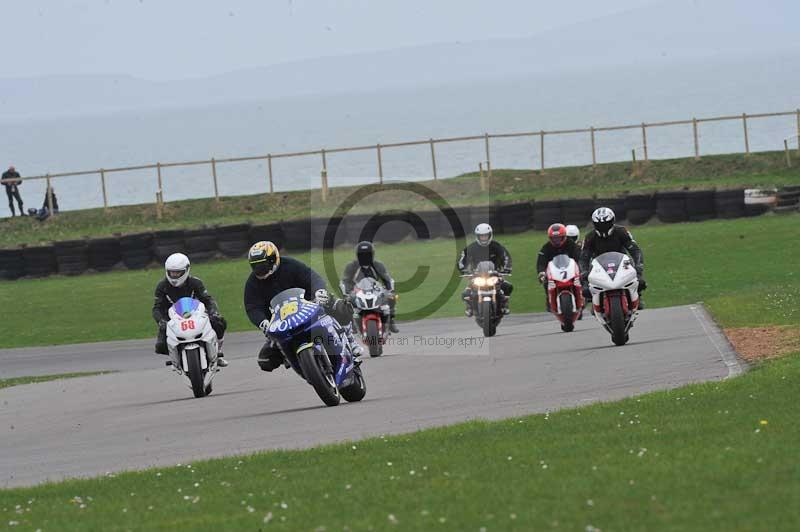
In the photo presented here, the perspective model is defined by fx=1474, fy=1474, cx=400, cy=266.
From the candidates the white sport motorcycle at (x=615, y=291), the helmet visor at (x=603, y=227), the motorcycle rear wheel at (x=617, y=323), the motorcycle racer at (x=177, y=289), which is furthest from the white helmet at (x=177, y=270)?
the helmet visor at (x=603, y=227)

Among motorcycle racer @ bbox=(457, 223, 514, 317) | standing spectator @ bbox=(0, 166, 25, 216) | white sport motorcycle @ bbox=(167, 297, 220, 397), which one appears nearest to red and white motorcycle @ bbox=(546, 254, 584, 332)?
motorcycle racer @ bbox=(457, 223, 514, 317)

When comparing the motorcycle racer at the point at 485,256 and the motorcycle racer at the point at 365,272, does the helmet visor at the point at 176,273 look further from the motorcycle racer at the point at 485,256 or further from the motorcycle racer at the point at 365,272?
the motorcycle racer at the point at 485,256

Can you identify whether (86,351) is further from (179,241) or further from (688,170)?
(688,170)

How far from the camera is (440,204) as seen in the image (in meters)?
46.6

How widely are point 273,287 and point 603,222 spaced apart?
18.9 feet

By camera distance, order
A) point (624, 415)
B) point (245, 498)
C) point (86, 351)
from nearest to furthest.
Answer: point (245, 498) → point (624, 415) → point (86, 351)

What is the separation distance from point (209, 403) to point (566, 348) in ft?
17.2

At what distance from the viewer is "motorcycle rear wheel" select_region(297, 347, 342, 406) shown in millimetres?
13719

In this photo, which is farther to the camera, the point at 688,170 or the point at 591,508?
the point at 688,170

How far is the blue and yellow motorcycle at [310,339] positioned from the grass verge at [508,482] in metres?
2.39

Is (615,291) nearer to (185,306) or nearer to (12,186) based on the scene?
(185,306)

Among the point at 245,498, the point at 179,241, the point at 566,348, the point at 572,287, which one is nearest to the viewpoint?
the point at 245,498

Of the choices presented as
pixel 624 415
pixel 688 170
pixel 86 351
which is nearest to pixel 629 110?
pixel 688 170

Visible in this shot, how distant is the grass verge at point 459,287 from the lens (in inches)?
1117
